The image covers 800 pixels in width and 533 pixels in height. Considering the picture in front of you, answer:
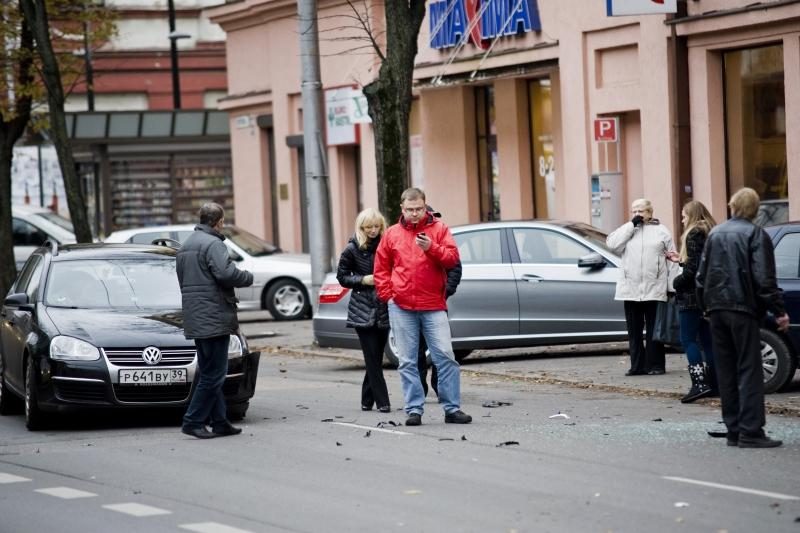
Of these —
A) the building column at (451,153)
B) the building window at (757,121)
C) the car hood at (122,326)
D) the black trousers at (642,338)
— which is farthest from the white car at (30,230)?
the car hood at (122,326)

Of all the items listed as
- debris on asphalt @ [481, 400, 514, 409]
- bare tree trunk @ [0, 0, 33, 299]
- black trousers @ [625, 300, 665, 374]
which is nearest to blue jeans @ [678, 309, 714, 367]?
debris on asphalt @ [481, 400, 514, 409]

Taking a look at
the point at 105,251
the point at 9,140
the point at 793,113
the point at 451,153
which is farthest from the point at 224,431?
the point at 9,140

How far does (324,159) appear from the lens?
2184 centimetres

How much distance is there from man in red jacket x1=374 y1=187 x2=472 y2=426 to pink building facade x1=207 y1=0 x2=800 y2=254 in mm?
10071

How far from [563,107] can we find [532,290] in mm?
8986

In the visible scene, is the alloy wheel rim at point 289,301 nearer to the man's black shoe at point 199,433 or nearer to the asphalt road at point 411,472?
the asphalt road at point 411,472

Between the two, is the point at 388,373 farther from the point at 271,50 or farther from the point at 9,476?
the point at 271,50

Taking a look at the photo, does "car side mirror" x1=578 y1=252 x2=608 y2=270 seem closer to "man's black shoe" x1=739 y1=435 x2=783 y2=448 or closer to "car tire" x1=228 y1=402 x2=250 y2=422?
"car tire" x1=228 y1=402 x2=250 y2=422

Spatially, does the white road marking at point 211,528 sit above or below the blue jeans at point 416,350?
below

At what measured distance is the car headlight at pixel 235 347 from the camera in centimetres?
1270

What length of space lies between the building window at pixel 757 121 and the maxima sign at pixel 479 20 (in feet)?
14.1

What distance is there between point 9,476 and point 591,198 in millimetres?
15529

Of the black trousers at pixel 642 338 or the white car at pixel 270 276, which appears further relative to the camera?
the white car at pixel 270 276

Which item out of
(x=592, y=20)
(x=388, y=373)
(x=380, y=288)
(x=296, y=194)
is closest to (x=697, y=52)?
(x=592, y=20)
